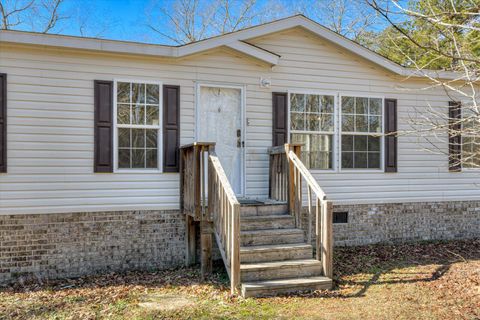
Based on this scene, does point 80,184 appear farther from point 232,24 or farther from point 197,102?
point 232,24

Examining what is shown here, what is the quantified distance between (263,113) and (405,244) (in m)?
3.83

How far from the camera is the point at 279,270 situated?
5.55 meters

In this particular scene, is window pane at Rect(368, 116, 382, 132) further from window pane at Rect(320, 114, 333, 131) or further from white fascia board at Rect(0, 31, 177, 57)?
white fascia board at Rect(0, 31, 177, 57)

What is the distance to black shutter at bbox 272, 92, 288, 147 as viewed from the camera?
7.57 meters

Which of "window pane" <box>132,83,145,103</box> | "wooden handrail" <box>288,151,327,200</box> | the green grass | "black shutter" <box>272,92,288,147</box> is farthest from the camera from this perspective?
"black shutter" <box>272,92,288,147</box>

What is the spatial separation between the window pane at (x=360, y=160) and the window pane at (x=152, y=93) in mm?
3908

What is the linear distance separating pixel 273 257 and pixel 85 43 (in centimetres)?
416

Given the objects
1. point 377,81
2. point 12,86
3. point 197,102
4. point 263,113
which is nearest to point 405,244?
point 377,81

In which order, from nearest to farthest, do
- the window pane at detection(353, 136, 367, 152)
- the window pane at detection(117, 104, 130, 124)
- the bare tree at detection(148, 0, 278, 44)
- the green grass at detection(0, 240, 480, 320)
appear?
the green grass at detection(0, 240, 480, 320), the window pane at detection(117, 104, 130, 124), the window pane at detection(353, 136, 367, 152), the bare tree at detection(148, 0, 278, 44)

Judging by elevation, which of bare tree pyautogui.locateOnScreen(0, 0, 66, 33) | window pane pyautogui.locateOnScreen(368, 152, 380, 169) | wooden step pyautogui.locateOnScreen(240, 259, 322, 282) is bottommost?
wooden step pyautogui.locateOnScreen(240, 259, 322, 282)

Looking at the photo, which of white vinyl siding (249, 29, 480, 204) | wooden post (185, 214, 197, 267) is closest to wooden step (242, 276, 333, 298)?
wooden post (185, 214, 197, 267)

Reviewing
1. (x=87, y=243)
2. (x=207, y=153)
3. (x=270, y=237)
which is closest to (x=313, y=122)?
(x=207, y=153)

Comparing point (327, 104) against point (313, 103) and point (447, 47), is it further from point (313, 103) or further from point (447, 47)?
point (447, 47)

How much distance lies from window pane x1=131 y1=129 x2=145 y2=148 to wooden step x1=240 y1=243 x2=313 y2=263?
2.41 metres
